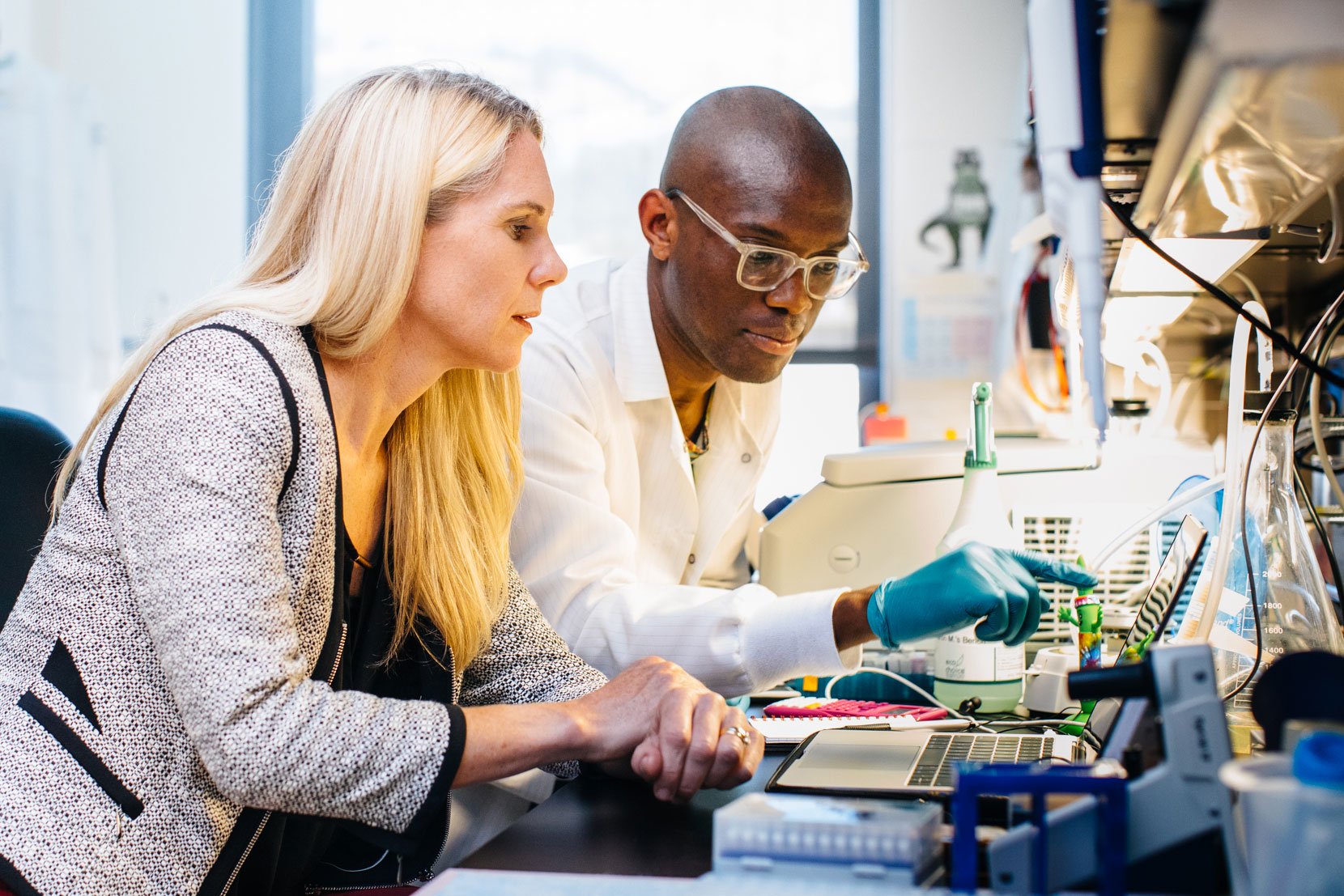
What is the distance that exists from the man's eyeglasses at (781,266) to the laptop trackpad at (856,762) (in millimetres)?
691

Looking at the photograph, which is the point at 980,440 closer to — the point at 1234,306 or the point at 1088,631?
the point at 1088,631

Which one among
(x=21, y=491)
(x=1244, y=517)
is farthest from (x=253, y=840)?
(x=1244, y=517)

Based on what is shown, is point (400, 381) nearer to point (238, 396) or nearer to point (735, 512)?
point (238, 396)

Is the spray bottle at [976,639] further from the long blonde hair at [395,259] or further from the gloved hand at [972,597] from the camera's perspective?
the long blonde hair at [395,259]

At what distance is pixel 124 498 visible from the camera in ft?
2.70

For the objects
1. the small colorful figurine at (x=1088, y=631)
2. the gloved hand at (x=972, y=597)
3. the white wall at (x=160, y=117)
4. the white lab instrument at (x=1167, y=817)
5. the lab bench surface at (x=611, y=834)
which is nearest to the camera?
the white lab instrument at (x=1167, y=817)

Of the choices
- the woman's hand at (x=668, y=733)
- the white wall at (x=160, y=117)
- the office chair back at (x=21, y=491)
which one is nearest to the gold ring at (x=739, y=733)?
the woman's hand at (x=668, y=733)

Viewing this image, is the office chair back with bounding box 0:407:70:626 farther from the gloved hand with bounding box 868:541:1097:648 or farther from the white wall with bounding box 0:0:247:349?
the white wall with bounding box 0:0:247:349

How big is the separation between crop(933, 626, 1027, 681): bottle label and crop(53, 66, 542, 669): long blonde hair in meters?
0.53

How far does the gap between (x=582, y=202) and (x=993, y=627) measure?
8.44 ft

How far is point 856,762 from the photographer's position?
0.96 m

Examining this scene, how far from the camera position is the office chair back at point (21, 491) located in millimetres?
1284

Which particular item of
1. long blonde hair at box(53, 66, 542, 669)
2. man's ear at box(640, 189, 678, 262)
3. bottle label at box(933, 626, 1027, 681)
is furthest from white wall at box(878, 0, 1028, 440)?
long blonde hair at box(53, 66, 542, 669)

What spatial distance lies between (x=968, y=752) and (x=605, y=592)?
528mm
